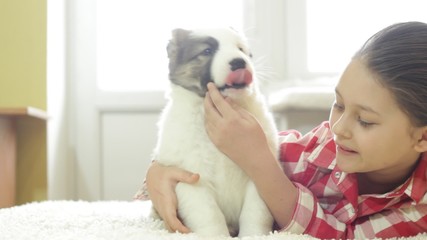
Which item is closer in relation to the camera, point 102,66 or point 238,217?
point 238,217

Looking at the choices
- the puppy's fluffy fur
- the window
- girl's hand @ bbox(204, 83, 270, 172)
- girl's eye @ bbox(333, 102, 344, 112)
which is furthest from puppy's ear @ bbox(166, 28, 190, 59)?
the window

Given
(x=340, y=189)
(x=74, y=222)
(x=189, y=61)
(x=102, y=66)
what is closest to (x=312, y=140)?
(x=340, y=189)

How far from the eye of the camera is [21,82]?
1.96m

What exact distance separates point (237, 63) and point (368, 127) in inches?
10.1

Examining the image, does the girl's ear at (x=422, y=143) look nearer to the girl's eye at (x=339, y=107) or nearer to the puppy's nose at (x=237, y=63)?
the girl's eye at (x=339, y=107)

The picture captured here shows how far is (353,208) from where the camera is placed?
0.96 metres

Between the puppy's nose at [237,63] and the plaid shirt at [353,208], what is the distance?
261mm

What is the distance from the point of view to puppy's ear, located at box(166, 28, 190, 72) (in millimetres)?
1059

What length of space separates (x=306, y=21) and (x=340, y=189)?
1448mm

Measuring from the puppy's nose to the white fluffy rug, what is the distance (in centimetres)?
32

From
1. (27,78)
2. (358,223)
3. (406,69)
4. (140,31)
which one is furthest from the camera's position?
(140,31)

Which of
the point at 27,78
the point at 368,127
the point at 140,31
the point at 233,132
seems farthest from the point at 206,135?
the point at 140,31

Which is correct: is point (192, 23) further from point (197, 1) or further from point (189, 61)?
point (189, 61)

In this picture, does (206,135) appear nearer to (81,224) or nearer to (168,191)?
(168,191)
